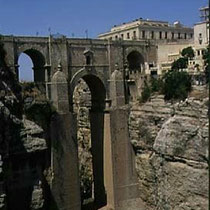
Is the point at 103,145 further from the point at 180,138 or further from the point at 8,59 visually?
the point at 8,59

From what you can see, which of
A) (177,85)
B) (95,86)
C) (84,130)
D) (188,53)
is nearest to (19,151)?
(95,86)

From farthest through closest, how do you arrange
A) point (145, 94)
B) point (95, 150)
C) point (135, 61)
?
1. point (135, 61)
2. point (95, 150)
3. point (145, 94)

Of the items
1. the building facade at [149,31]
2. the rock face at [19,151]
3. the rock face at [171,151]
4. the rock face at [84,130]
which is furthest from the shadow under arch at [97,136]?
the building facade at [149,31]

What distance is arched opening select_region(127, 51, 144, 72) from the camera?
121 ft

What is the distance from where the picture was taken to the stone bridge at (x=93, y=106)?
28.9m

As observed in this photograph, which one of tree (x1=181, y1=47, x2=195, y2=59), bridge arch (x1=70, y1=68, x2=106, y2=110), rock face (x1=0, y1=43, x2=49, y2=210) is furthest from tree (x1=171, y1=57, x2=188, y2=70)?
rock face (x1=0, y1=43, x2=49, y2=210)

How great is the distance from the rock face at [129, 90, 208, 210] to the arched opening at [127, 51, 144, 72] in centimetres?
552

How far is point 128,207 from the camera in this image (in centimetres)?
3203

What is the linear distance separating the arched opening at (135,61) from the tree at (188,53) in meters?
3.72

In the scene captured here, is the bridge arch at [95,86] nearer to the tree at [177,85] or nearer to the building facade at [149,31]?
the tree at [177,85]

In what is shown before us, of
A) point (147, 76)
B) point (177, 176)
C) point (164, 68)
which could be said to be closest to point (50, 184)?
point (177, 176)

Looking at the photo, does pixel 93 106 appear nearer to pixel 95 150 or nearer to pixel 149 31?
pixel 95 150

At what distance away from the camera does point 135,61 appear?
37906 mm

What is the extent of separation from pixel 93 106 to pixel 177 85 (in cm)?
724
